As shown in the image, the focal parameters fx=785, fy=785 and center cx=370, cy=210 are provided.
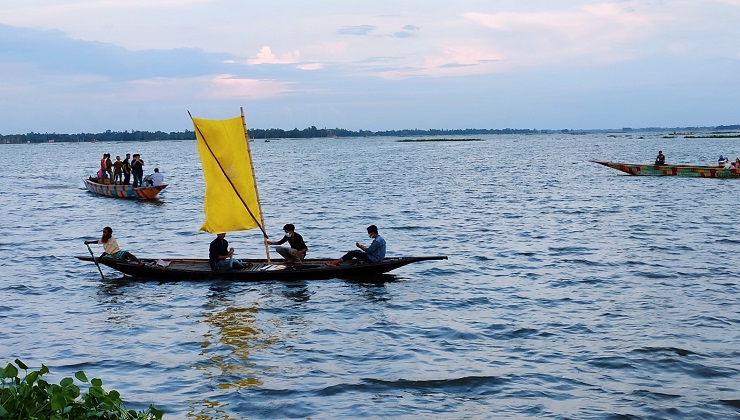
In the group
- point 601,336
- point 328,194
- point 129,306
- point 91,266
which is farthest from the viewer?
point 328,194

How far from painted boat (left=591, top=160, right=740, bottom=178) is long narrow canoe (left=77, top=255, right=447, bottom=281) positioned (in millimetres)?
39757

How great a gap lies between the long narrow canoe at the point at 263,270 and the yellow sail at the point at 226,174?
A: 137 cm

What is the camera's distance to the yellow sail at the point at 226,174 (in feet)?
73.8

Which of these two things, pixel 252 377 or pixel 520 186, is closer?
pixel 252 377

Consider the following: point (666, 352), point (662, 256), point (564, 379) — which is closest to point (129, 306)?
point (564, 379)

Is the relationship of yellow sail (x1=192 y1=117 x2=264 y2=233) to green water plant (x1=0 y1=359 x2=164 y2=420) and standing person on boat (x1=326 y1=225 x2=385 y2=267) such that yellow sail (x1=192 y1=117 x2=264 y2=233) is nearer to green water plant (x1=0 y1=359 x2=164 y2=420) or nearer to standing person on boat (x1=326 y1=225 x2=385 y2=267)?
standing person on boat (x1=326 y1=225 x2=385 y2=267)

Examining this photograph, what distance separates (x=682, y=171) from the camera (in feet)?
198

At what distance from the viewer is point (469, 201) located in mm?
50844

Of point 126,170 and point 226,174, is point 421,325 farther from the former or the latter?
point 126,170

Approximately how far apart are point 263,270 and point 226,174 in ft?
10.0

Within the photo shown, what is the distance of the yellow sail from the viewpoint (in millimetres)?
22484

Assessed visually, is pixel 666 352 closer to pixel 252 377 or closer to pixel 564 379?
pixel 564 379

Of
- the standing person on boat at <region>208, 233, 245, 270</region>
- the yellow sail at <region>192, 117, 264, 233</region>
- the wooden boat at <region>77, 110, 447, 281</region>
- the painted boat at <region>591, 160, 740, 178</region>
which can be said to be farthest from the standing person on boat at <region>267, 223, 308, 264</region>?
the painted boat at <region>591, 160, 740, 178</region>

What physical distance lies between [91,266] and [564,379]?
58.0ft
